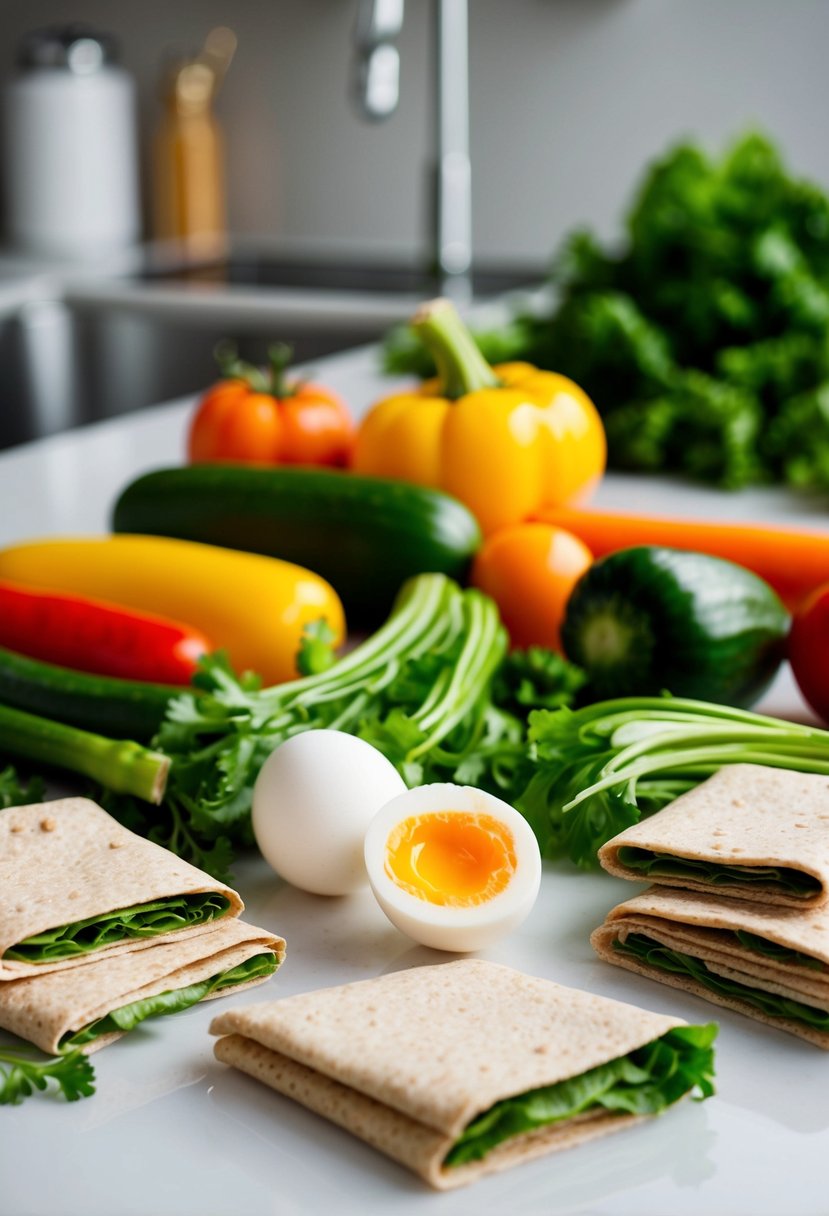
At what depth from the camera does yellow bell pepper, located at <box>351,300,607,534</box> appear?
1.81 metres

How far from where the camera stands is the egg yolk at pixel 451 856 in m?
1.04

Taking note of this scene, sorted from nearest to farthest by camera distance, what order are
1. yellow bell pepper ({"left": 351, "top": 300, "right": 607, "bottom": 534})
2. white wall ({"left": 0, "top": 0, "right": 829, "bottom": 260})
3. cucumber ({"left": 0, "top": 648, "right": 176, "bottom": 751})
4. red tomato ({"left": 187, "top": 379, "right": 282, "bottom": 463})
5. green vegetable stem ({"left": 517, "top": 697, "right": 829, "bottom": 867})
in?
→ green vegetable stem ({"left": 517, "top": 697, "right": 829, "bottom": 867})
cucumber ({"left": 0, "top": 648, "right": 176, "bottom": 751})
yellow bell pepper ({"left": 351, "top": 300, "right": 607, "bottom": 534})
red tomato ({"left": 187, "top": 379, "right": 282, "bottom": 463})
white wall ({"left": 0, "top": 0, "right": 829, "bottom": 260})

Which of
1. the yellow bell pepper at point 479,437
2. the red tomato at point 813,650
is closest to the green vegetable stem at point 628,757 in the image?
the red tomato at point 813,650

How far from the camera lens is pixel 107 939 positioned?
95 centimetres

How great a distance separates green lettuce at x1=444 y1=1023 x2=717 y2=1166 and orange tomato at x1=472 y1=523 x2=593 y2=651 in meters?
0.73

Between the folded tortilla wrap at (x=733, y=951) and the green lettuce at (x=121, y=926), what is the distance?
28 cm

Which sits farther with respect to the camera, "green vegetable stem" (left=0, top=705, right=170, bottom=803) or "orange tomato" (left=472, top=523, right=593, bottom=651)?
"orange tomato" (left=472, top=523, right=593, bottom=651)

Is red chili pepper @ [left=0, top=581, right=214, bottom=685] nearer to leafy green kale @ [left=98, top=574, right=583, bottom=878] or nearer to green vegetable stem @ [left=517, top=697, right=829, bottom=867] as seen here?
leafy green kale @ [left=98, top=574, right=583, bottom=878]

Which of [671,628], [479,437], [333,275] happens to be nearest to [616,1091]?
[671,628]

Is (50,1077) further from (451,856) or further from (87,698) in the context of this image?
(87,698)

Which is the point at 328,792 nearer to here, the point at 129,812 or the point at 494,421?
the point at 129,812

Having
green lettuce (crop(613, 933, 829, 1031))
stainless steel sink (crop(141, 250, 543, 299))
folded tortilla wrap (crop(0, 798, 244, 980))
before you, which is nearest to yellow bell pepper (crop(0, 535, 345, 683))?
folded tortilla wrap (crop(0, 798, 244, 980))

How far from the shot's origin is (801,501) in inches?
88.4

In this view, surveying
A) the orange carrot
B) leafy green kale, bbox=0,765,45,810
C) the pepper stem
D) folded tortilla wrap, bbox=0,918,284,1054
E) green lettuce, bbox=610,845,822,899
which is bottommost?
folded tortilla wrap, bbox=0,918,284,1054
